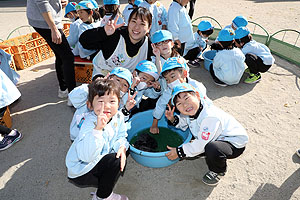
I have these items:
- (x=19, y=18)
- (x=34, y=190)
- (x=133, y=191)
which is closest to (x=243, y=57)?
(x=133, y=191)

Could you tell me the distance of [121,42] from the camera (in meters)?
2.87

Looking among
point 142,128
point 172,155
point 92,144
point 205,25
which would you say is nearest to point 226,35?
point 205,25

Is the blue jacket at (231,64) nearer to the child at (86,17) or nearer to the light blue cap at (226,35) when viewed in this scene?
the light blue cap at (226,35)

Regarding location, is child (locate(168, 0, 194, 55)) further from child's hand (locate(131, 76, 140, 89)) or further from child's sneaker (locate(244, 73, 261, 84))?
child's hand (locate(131, 76, 140, 89))

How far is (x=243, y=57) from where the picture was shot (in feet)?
12.8

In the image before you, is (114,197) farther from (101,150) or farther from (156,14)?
(156,14)

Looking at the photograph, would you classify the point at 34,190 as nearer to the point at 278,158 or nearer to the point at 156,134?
the point at 156,134

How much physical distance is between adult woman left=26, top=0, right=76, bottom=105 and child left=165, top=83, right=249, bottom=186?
1842 millimetres

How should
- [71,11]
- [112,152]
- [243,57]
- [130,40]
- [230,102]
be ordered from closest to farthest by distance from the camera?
[112,152] → [130,40] → [230,102] → [243,57] → [71,11]

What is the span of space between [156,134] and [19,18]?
323 inches

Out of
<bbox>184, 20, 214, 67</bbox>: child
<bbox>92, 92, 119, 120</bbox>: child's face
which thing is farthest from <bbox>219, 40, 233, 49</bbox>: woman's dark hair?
<bbox>92, 92, 119, 120</bbox>: child's face

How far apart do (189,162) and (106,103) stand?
1305 mm

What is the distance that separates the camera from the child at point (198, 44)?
4574mm

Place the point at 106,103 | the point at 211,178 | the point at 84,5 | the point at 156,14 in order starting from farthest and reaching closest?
the point at 156,14
the point at 84,5
the point at 211,178
the point at 106,103
